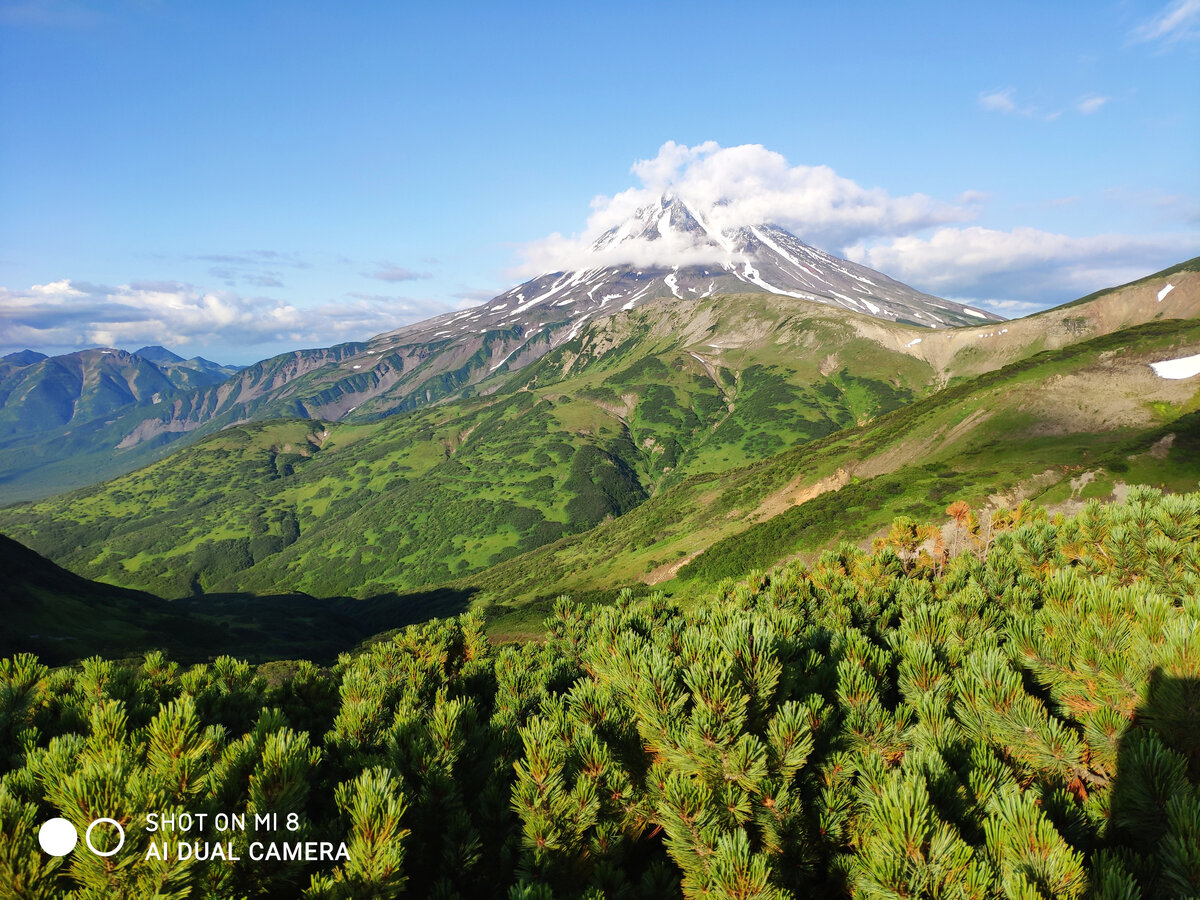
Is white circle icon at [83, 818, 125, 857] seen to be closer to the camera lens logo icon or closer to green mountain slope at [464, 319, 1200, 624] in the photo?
the camera lens logo icon

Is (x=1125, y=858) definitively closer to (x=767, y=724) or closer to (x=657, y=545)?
(x=767, y=724)

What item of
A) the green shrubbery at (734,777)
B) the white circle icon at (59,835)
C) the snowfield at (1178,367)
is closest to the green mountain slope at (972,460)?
the snowfield at (1178,367)

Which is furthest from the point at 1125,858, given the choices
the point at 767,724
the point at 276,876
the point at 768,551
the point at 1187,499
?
the point at 768,551

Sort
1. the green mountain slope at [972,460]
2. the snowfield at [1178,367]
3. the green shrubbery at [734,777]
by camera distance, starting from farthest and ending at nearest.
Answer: the snowfield at [1178,367]
the green mountain slope at [972,460]
the green shrubbery at [734,777]

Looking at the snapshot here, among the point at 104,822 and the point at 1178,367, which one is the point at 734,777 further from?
the point at 1178,367

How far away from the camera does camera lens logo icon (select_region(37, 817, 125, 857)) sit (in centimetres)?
441

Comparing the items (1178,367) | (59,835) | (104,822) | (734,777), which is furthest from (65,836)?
(1178,367)

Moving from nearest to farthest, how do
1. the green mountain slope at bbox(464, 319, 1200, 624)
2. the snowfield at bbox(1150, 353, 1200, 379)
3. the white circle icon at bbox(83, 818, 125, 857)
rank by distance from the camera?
1. the white circle icon at bbox(83, 818, 125, 857)
2. the green mountain slope at bbox(464, 319, 1200, 624)
3. the snowfield at bbox(1150, 353, 1200, 379)

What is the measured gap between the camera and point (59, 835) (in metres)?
4.52

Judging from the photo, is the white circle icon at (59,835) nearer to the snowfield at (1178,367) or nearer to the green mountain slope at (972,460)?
the green mountain slope at (972,460)

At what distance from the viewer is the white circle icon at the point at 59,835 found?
4.45 meters

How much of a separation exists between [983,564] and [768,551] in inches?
3754

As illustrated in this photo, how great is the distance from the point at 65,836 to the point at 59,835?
0.14ft

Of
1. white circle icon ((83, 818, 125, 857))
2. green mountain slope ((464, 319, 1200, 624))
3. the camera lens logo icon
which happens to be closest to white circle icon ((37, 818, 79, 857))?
the camera lens logo icon
